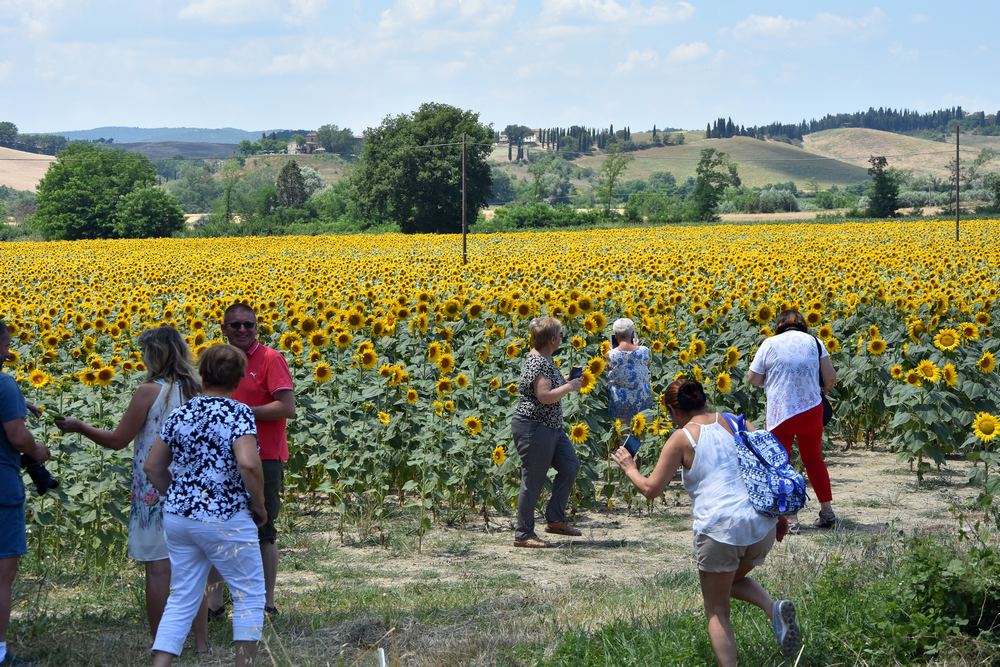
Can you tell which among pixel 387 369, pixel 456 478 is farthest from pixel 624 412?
pixel 387 369

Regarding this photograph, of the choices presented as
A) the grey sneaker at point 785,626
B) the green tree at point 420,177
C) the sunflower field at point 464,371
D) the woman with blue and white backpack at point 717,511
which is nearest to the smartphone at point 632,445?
the woman with blue and white backpack at point 717,511

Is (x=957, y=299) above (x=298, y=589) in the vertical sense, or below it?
above

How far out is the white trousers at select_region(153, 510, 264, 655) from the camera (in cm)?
473

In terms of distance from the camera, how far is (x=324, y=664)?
17.4ft

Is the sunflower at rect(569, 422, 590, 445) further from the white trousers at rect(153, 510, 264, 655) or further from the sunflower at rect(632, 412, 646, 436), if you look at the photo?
the white trousers at rect(153, 510, 264, 655)

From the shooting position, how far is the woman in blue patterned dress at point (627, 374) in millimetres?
8453

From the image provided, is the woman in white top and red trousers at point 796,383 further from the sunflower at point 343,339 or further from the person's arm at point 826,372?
the sunflower at point 343,339

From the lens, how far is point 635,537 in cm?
838

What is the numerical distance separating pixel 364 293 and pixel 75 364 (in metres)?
5.82

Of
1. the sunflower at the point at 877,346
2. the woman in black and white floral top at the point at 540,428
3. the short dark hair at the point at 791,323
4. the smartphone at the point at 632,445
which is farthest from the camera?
the sunflower at the point at 877,346

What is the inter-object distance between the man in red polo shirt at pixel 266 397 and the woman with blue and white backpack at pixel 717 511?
186 centimetres

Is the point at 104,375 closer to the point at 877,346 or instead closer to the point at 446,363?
the point at 446,363

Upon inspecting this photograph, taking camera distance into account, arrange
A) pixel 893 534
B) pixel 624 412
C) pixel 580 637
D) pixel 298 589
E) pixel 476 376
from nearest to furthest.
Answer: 1. pixel 580 637
2. pixel 298 589
3. pixel 893 534
4. pixel 624 412
5. pixel 476 376

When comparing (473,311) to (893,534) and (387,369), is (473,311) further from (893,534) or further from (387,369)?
(893,534)
